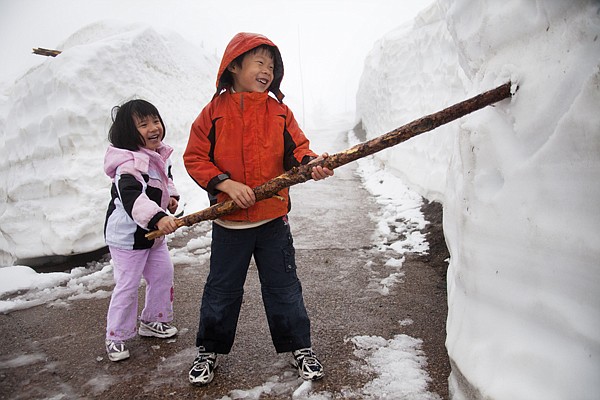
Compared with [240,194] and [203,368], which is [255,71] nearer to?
[240,194]

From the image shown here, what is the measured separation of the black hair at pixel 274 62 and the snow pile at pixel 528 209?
94 cm

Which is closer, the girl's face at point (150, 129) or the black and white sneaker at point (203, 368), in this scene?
the black and white sneaker at point (203, 368)

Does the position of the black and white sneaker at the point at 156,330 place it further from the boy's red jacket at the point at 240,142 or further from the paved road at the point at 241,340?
the boy's red jacket at the point at 240,142

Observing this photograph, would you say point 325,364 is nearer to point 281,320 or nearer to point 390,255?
point 281,320

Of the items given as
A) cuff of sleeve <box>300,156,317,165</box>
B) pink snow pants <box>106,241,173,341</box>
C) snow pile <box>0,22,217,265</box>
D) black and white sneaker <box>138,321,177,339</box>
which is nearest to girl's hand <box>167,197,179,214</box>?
pink snow pants <box>106,241,173,341</box>

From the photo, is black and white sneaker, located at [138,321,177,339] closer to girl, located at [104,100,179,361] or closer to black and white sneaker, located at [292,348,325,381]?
girl, located at [104,100,179,361]

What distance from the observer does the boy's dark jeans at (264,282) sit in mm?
2213

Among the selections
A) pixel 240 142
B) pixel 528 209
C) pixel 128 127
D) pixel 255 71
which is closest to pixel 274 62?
pixel 255 71

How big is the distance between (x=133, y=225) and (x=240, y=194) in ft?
2.98

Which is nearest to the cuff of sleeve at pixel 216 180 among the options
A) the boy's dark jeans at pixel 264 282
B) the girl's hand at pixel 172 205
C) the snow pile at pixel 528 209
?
the boy's dark jeans at pixel 264 282

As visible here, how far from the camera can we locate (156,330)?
106 inches

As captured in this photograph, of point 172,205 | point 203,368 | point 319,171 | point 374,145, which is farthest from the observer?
point 172,205

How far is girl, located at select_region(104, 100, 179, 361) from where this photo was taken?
2.44 metres

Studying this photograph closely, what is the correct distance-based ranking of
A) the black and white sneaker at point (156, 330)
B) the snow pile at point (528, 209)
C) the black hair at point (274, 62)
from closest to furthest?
the snow pile at point (528, 209), the black hair at point (274, 62), the black and white sneaker at point (156, 330)
